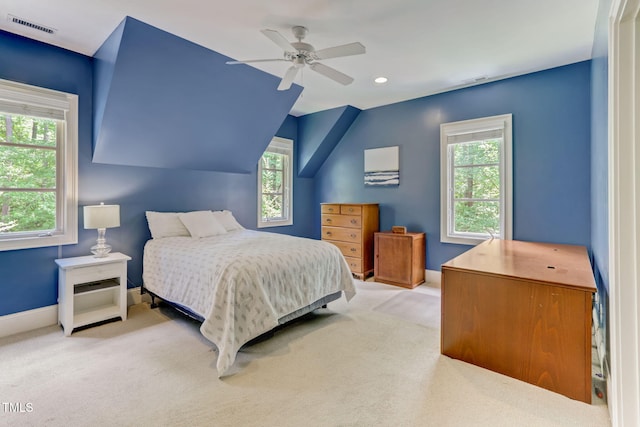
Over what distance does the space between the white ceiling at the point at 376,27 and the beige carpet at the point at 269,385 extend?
8.82ft

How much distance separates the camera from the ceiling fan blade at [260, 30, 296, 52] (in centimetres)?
215

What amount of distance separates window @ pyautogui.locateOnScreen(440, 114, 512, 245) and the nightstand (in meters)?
3.95

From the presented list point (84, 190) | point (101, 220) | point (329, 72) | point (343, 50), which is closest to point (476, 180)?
point (329, 72)

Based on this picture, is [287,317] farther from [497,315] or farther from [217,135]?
[217,135]

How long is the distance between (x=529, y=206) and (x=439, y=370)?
8.19ft

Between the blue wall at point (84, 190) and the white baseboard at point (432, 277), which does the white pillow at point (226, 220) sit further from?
the white baseboard at point (432, 277)

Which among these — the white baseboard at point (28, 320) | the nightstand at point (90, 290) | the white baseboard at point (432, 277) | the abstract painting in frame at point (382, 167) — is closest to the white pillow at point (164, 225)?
the nightstand at point (90, 290)

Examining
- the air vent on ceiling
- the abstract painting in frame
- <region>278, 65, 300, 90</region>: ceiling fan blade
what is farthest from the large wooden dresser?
the air vent on ceiling

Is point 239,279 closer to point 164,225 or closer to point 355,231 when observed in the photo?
point 164,225

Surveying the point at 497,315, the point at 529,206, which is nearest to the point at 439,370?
the point at 497,315

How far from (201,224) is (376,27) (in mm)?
2830

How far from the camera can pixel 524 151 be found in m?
3.64

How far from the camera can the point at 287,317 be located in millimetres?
2674

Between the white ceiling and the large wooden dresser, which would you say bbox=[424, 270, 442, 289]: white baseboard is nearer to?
the large wooden dresser
